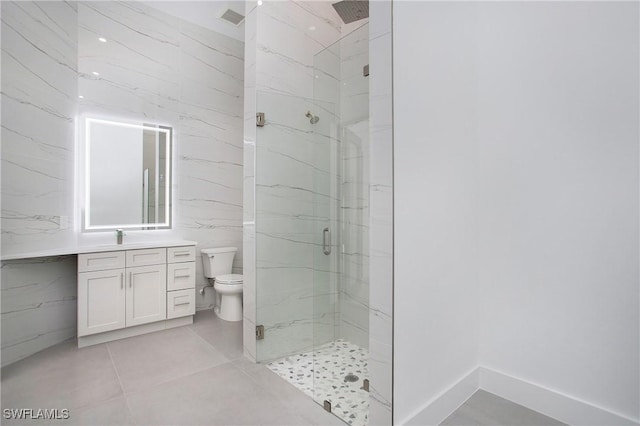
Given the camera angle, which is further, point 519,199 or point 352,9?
point 352,9

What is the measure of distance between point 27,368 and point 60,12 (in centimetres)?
284

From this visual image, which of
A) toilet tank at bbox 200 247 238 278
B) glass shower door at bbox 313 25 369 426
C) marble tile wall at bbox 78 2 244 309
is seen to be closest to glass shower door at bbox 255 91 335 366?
glass shower door at bbox 313 25 369 426

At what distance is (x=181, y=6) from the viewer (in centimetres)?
351

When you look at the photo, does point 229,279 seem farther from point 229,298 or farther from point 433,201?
point 433,201

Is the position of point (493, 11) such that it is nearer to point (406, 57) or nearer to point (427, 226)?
point (406, 57)

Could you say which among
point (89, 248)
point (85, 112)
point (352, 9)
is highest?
point (352, 9)

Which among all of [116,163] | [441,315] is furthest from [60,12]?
[441,315]

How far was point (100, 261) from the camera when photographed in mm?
2797

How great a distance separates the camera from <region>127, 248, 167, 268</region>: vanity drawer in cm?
295

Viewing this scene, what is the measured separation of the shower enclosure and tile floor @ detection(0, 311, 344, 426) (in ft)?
0.67

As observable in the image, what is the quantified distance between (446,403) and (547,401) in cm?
58

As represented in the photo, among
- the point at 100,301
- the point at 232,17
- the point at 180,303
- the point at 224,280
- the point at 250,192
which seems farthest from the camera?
the point at 232,17

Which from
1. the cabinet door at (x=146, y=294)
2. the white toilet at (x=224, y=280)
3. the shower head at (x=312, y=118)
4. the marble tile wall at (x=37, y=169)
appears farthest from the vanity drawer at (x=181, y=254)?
the shower head at (x=312, y=118)

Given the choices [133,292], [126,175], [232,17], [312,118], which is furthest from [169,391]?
[232,17]
